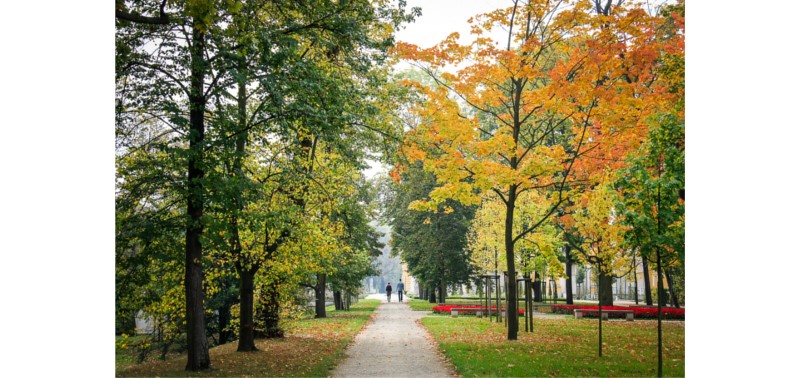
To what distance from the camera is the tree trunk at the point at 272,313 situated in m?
13.9

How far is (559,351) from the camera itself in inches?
425

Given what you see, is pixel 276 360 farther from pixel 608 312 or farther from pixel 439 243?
pixel 439 243

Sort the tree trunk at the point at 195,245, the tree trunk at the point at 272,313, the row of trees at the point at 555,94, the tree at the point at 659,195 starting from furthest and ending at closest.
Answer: the tree trunk at the point at 272,313, the row of trees at the point at 555,94, the tree trunk at the point at 195,245, the tree at the point at 659,195

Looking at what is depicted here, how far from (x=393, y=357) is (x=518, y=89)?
657cm

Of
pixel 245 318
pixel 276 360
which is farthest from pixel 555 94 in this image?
pixel 245 318

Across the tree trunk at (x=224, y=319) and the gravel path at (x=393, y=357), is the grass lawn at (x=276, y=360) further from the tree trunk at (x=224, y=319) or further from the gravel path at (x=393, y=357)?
the tree trunk at (x=224, y=319)

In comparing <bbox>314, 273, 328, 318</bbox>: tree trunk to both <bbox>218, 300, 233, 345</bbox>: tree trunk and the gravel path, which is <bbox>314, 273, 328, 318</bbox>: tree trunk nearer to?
<bbox>218, 300, 233, 345</bbox>: tree trunk

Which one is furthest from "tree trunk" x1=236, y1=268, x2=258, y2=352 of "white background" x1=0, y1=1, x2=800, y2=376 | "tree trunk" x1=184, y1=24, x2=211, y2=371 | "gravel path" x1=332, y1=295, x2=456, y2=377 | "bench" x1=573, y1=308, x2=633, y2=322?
"bench" x1=573, y1=308, x2=633, y2=322

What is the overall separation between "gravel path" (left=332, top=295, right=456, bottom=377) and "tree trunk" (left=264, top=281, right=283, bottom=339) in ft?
6.39

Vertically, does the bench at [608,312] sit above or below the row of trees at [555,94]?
below

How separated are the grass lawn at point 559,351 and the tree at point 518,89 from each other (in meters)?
1.30
